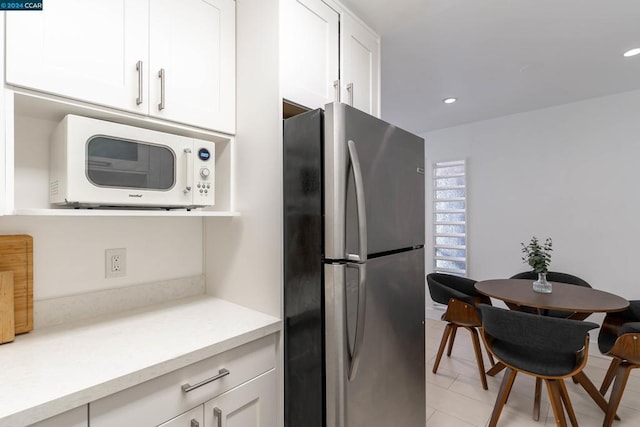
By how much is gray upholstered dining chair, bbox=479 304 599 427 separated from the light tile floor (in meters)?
0.21

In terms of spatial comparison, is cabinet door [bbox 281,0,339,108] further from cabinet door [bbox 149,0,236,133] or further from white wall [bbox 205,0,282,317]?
cabinet door [bbox 149,0,236,133]

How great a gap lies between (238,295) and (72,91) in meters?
1.02

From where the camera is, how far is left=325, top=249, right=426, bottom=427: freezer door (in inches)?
41.6

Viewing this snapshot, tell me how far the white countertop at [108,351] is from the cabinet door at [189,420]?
0.17m

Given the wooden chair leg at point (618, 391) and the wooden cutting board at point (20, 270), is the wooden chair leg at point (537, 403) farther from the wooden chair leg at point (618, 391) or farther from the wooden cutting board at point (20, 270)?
the wooden cutting board at point (20, 270)

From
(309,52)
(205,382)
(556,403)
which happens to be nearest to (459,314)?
(556,403)

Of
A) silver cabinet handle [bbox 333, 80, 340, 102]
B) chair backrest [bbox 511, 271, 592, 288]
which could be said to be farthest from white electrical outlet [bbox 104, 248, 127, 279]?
chair backrest [bbox 511, 271, 592, 288]

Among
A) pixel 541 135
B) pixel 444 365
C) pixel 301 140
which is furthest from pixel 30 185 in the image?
pixel 541 135

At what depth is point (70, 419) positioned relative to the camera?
771mm

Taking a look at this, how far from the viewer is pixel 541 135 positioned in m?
3.39

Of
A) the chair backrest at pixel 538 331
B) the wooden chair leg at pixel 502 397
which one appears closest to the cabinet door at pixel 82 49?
the chair backrest at pixel 538 331

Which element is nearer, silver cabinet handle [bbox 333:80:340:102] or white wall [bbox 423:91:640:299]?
silver cabinet handle [bbox 333:80:340:102]

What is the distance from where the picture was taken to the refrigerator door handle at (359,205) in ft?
3.55

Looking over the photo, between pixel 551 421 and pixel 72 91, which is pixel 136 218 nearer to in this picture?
pixel 72 91
